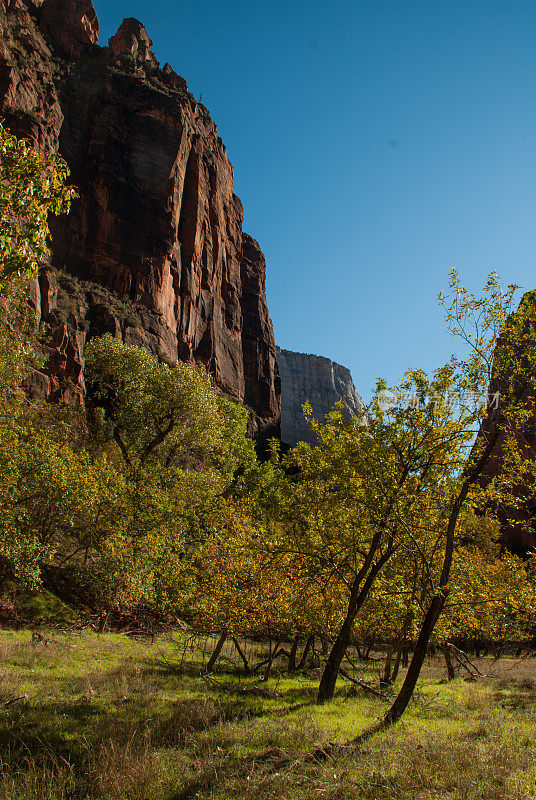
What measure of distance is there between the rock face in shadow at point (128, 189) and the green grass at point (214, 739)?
84.3 ft

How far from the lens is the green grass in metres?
5.98

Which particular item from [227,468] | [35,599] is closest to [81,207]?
[227,468]

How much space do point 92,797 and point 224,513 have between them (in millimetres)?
11986

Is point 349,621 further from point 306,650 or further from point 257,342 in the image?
point 257,342

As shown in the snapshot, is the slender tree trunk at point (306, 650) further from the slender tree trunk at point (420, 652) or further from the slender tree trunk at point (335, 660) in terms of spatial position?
the slender tree trunk at point (420, 652)

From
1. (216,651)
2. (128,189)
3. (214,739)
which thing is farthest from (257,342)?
(214,739)

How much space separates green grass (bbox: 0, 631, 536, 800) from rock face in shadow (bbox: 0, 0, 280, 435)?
2569 centimetres

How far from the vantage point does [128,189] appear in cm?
5900

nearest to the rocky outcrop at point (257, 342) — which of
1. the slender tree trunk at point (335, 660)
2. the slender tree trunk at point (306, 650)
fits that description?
the slender tree trunk at point (306, 650)

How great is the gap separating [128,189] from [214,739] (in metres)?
64.1

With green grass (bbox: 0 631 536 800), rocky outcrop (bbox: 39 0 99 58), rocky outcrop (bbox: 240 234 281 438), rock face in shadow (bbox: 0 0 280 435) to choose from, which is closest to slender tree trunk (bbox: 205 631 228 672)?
green grass (bbox: 0 631 536 800)

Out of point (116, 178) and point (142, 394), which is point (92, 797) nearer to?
point (142, 394)

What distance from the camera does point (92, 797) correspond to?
5.57m

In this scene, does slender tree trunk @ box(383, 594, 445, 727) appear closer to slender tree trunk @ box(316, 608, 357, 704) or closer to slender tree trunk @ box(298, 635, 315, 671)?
slender tree trunk @ box(316, 608, 357, 704)
